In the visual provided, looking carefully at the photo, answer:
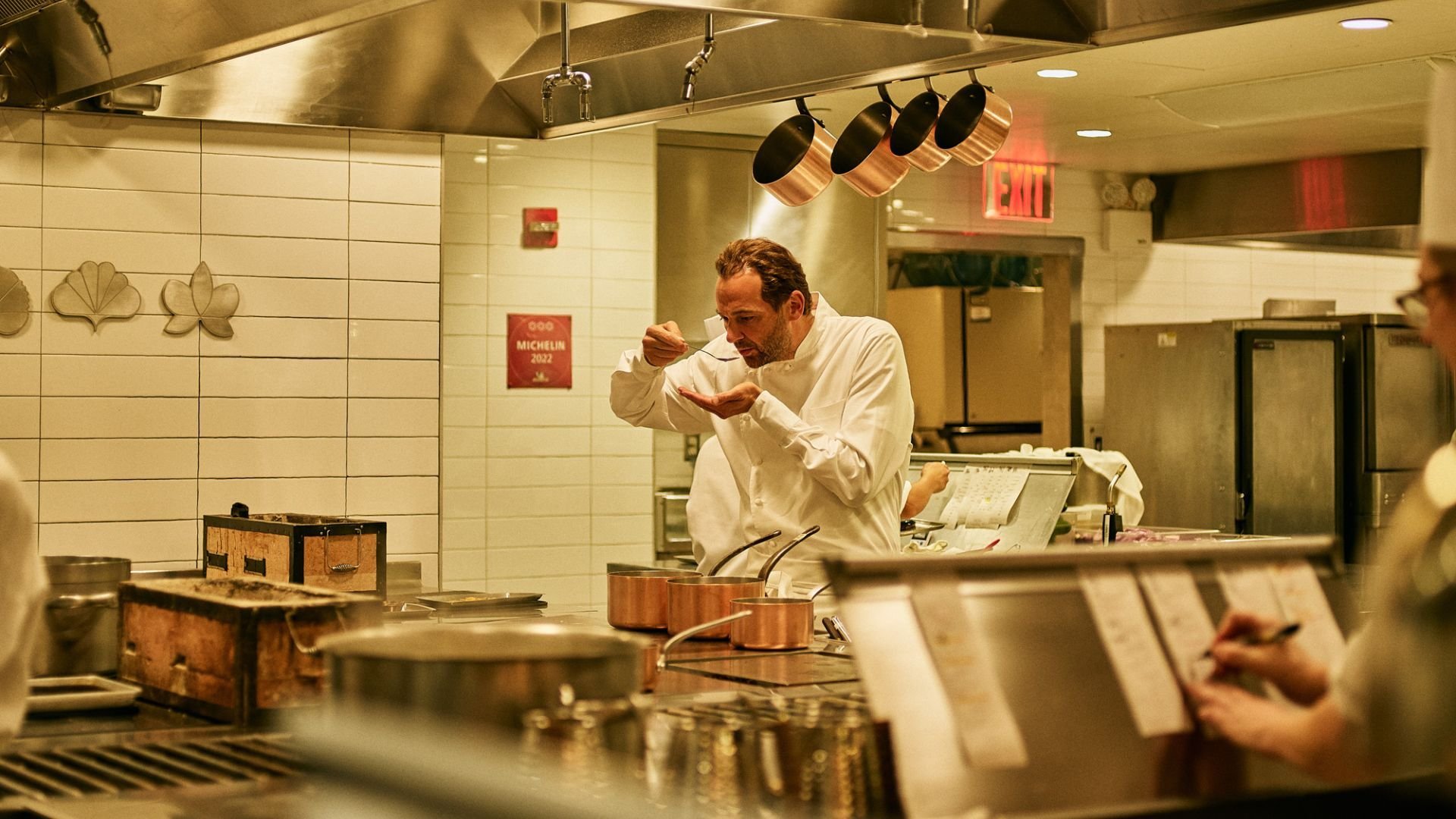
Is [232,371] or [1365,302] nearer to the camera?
[232,371]

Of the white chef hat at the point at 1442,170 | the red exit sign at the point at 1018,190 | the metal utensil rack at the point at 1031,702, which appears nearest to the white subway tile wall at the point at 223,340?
the red exit sign at the point at 1018,190

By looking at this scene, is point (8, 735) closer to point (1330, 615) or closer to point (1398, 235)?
point (1330, 615)

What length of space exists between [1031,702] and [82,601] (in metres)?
1.86

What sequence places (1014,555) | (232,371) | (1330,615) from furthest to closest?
(232,371) → (1330,615) → (1014,555)

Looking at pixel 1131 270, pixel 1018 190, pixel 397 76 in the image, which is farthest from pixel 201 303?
pixel 1131 270

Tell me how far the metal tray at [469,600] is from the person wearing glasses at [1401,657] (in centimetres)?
216

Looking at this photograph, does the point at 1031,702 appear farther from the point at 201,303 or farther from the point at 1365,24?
the point at 1365,24

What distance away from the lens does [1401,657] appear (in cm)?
136

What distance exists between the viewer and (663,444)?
644 centimetres

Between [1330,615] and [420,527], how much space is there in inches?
143

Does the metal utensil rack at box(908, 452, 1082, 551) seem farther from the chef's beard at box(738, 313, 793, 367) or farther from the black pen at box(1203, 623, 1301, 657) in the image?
the black pen at box(1203, 623, 1301, 657)

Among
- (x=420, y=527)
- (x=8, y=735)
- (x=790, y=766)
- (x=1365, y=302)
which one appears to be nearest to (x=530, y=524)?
(x=420, y=527)

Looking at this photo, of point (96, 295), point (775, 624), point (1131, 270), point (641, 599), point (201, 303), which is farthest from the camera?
point (1131, 270)

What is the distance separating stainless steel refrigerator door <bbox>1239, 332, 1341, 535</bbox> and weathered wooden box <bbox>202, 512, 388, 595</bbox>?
196 inches
